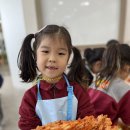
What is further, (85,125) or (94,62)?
(94,62)

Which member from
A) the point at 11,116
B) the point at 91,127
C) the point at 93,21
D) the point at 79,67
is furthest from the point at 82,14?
the point at 91,127

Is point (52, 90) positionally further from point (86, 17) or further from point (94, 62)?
point (86, 17)

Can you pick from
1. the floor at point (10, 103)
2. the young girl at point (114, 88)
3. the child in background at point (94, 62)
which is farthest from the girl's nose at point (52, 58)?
the floor at point (10, 103)

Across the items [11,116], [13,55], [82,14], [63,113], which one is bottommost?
[11,116]

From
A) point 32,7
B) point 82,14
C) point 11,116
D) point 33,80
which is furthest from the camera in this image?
point 82,14

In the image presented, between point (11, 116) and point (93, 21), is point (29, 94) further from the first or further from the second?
point (93, 21)

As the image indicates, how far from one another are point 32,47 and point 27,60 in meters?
0.05

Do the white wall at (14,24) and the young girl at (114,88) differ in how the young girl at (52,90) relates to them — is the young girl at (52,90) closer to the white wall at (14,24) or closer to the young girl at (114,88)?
the young girl at (114,88)

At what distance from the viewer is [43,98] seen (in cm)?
70

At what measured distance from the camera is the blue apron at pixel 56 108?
684 millimetres

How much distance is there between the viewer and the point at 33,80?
0.80 metres

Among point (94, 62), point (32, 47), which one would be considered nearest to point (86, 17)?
point (94, 62)

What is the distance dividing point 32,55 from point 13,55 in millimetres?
1757

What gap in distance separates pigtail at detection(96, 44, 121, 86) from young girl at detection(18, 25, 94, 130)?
1.04 ft
